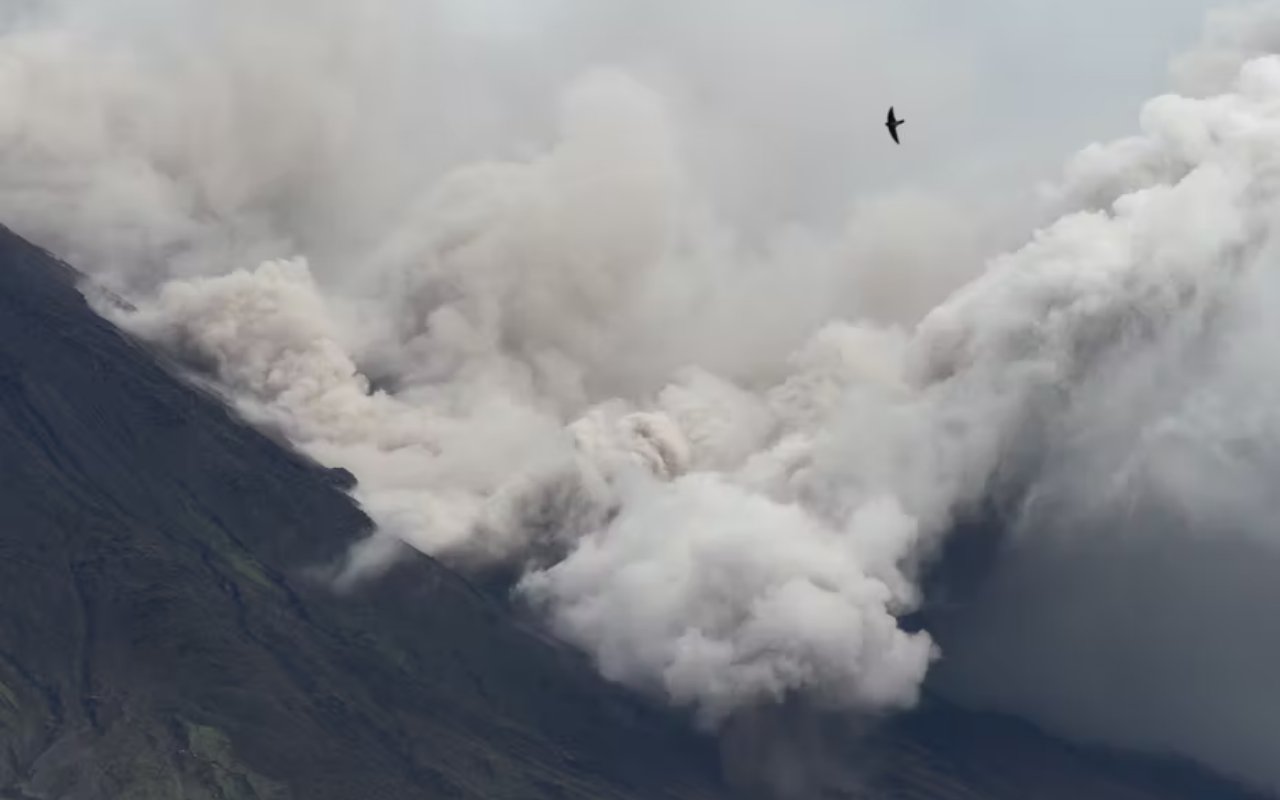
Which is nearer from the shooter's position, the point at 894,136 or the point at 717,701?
the point at 894,136

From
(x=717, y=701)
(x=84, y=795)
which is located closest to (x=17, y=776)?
(x=84, y=795)

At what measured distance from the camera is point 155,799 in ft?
650

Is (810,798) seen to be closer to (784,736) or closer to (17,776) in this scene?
(784,736)

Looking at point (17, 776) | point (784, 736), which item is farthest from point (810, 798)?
point (17, 776)

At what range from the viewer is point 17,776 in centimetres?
19562

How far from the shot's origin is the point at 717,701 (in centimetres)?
19712

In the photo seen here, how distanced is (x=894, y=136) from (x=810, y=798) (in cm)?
10681

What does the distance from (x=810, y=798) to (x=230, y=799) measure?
5381cm

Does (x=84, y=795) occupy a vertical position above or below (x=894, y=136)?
below

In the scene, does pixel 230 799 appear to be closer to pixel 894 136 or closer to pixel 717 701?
pixel 717 701

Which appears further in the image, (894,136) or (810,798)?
(810,798)

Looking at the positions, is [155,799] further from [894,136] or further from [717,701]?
[894,136]

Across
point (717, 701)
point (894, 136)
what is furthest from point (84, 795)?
point (894, 136)

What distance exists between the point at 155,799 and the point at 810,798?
198 ft
